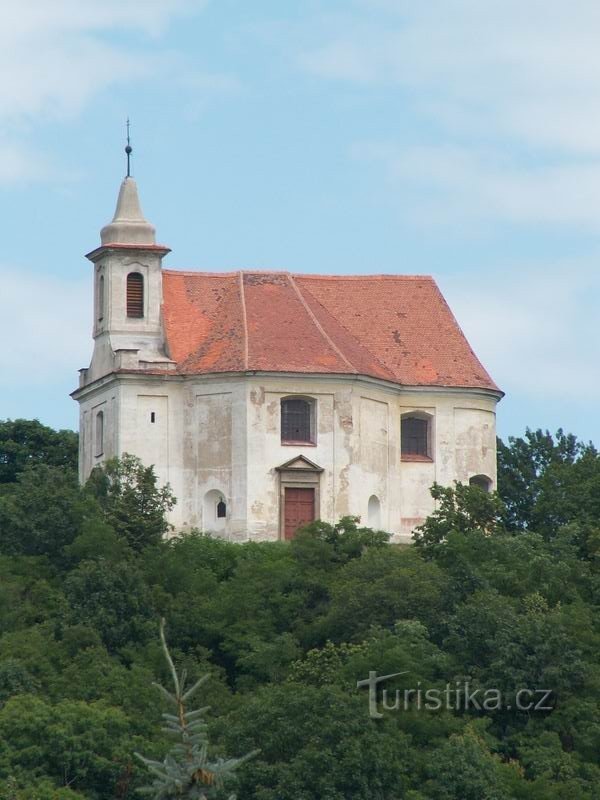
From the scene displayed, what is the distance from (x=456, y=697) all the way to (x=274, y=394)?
11130mm

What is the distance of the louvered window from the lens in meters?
59.7

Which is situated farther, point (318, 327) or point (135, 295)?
point (318, 327)

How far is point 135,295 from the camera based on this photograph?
59344 millimetres

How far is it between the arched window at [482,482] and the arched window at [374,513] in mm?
2949

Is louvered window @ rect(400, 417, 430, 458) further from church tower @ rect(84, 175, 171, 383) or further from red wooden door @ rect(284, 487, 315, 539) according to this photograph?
church tower @ rect(84, 175, 171, 383)

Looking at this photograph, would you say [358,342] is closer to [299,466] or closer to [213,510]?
[299,466]

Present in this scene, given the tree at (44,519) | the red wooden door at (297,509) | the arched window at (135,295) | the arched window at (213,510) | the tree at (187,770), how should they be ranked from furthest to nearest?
the arched window at (135,295), the red wooden door at (297,509), the arched window at (213,510), the tree at (44,519), the tree at (187,770)

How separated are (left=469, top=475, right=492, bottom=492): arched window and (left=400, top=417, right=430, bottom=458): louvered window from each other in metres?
1.36

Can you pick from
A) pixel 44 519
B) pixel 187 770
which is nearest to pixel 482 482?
pixel 44 519

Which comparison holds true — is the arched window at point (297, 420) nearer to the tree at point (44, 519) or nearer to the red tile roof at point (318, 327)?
the red tile roof at point (318, 327)

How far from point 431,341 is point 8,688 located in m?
17.5

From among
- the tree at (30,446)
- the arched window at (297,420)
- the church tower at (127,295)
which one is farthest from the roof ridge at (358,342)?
the tree at (30,446)

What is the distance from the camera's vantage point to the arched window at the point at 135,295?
59188 millimetres

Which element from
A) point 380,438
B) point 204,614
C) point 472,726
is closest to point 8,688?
point 204,614
